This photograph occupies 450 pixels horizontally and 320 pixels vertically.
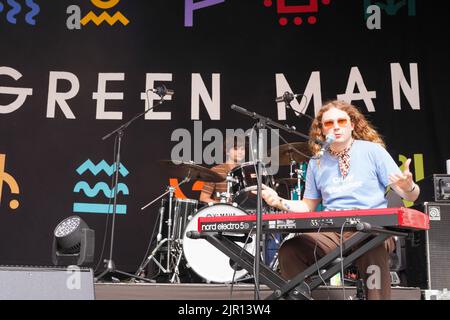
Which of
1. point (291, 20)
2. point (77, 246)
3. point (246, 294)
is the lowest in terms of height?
point (246, 294)

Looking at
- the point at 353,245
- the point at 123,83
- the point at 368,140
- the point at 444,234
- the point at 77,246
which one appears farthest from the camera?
the point at 123,83

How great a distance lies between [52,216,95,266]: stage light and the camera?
14.1 ft

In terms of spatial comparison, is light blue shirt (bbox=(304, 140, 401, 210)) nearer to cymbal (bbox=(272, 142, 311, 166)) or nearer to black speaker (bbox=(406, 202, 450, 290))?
black speaker (bbox=(406, 202, 450, 290))

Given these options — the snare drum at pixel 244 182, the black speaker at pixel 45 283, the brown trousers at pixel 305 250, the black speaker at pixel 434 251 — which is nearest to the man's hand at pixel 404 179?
the brown trousers at pixel 305 250

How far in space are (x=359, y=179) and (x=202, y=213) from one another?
2281 millimetres

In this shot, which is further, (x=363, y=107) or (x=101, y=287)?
(x=363, y=107)

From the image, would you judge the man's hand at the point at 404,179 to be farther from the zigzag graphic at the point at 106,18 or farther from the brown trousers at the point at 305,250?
the zigzag graphic at the point at 106,18

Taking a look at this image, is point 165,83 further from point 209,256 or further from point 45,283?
point 45,283

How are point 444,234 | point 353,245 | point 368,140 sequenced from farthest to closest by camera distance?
point 444,234, point 368,140, point 353,245

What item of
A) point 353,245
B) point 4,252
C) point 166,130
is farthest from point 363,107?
point 4,252

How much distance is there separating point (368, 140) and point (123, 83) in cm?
347

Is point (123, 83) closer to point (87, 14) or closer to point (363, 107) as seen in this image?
point (87, 14)

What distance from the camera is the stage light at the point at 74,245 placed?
4.30m

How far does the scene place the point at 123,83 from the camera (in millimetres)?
6340
